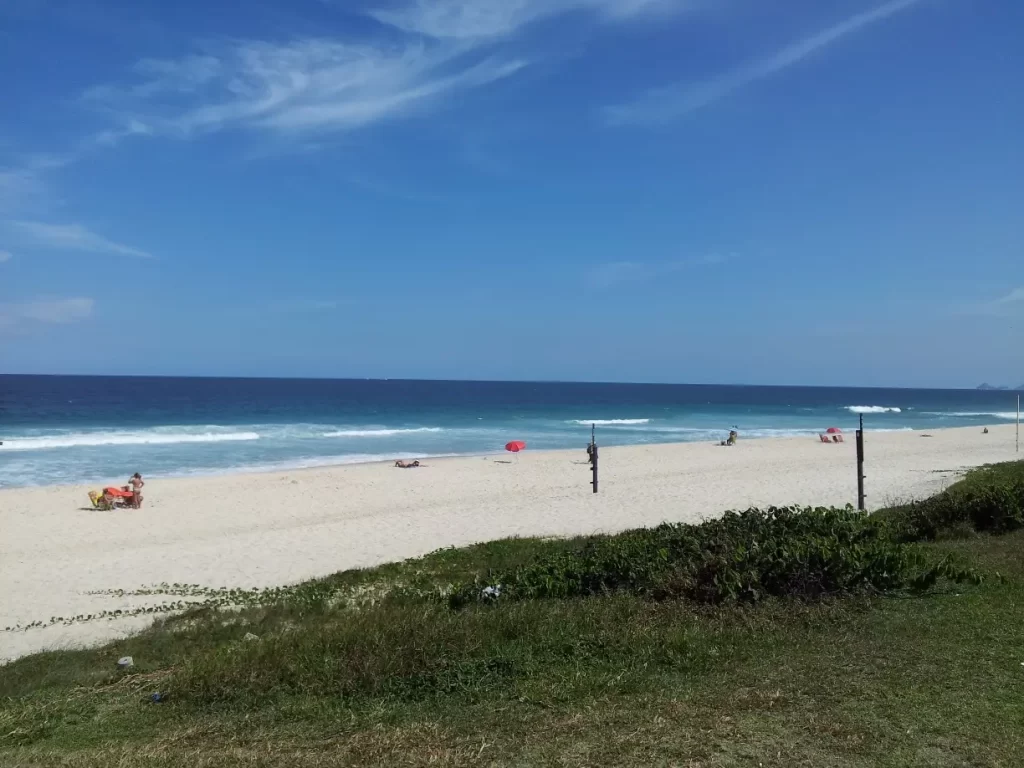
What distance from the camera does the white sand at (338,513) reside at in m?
11.6

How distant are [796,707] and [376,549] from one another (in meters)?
9.85

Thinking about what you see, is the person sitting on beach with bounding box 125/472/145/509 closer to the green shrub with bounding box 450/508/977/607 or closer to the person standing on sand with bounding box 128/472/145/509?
the person standing on sand with bounding box 128/472/145/509

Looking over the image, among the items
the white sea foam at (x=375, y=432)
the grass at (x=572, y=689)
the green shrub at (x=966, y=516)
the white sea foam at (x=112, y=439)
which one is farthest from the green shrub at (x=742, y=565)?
the white sea foam at (x=375, y=432)

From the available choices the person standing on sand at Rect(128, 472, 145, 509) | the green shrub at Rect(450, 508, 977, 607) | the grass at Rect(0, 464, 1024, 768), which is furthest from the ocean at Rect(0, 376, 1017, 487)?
the grass at Rect(0, 464, 1024, 768)

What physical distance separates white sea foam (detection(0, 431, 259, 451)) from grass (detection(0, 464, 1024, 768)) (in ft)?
110

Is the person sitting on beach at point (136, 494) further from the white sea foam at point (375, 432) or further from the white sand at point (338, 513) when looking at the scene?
the white sea foam at point (375, 432)

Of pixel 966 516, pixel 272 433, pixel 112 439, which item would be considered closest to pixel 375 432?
pixel 272 433

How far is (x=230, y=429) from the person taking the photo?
46562 millimetres

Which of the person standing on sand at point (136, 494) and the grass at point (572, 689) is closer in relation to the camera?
the grass at point (572, 689)

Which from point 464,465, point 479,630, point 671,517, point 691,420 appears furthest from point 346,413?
point 479,630

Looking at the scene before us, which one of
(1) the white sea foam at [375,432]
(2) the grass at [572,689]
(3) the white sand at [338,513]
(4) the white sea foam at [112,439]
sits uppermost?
(2) the grass at [572,689]

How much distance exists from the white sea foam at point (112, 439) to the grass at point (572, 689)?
33536mm

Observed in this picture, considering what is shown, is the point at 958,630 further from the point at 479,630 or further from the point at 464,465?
the point at 464,465

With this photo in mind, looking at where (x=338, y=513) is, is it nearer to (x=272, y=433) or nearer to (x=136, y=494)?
(x=136, y=494)
